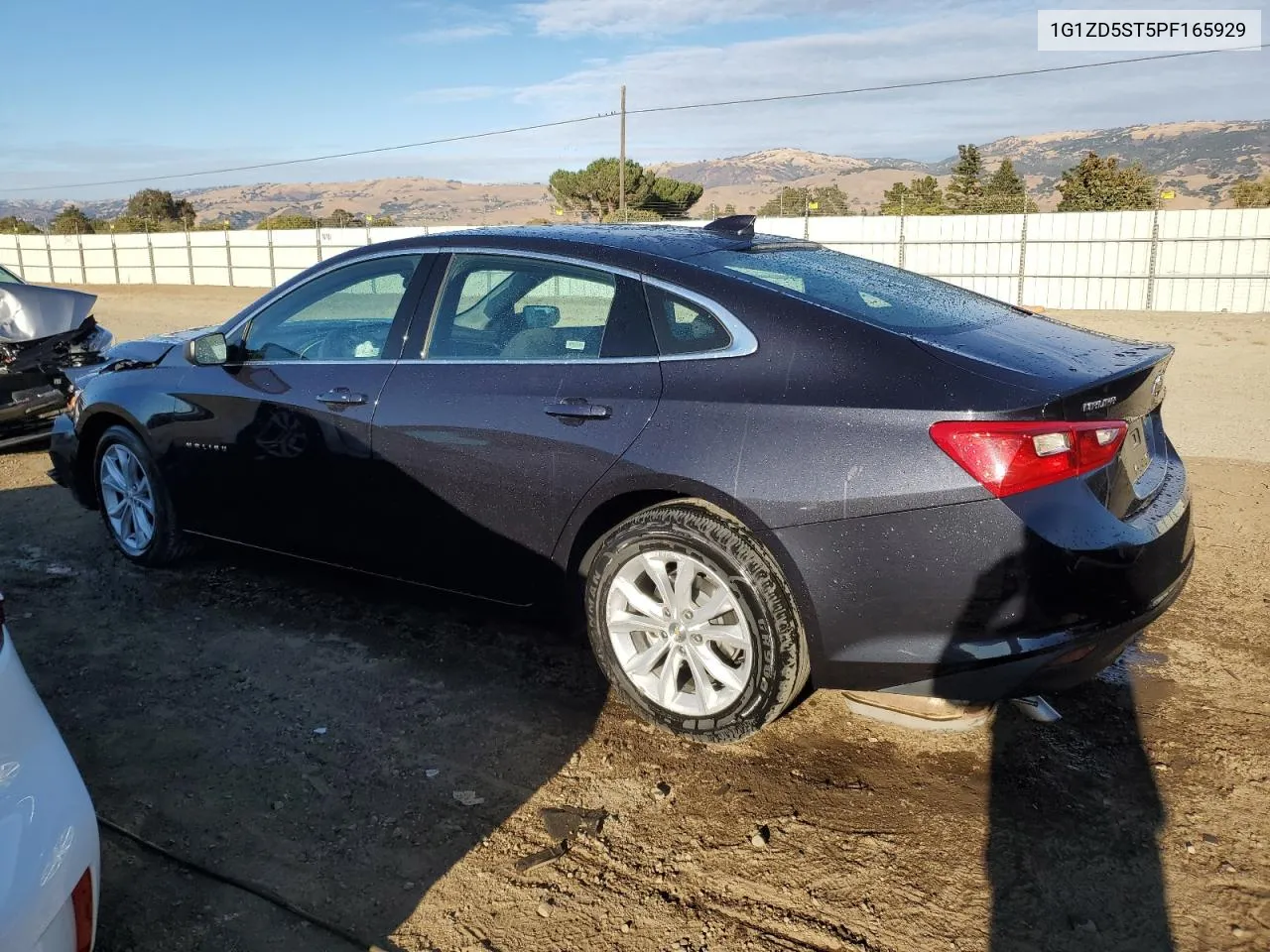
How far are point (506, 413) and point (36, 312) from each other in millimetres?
5502

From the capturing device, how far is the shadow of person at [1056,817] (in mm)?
2486

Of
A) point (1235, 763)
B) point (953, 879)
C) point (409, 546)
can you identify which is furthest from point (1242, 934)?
point (409, 546)

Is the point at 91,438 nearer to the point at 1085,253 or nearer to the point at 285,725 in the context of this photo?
the point at 285,725

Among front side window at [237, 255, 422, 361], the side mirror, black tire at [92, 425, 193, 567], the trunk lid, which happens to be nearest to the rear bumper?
the trunk lid

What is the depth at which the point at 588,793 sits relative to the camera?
123 inches

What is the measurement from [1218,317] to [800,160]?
183172mm

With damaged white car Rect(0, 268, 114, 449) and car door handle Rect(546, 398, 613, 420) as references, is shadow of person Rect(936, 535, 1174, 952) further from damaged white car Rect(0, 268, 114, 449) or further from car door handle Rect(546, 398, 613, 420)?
damaged white car Rect(0, 268, 114, 449)

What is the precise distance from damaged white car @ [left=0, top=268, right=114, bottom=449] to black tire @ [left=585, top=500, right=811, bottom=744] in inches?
223

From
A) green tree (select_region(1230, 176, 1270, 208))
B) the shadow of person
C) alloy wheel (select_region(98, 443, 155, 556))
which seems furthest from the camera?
green tree (select_region(1230, 176, 1270, 208))

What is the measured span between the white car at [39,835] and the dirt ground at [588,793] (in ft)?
1.98

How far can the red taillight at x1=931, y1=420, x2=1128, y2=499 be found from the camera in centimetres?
274

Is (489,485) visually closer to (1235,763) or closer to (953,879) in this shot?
(953,879)

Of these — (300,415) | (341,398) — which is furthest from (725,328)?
(300,415)

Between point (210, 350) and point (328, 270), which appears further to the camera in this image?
point (210, 350)
